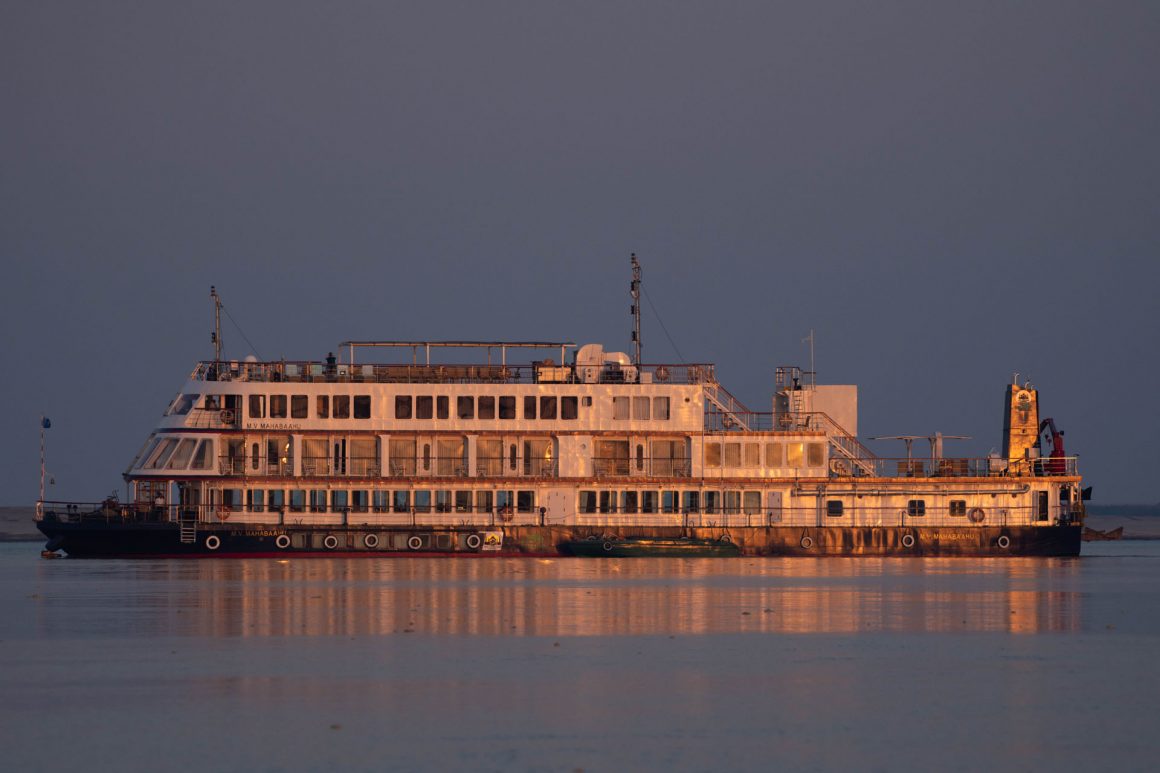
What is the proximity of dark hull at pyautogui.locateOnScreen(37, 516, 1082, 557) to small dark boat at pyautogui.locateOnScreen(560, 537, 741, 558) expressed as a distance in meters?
0.21

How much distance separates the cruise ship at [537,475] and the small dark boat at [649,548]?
0.35 feet

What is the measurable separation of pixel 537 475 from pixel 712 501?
7.70m

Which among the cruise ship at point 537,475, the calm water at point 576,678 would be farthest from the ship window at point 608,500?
the calm water at point 576,678

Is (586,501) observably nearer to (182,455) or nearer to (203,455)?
(203,455)

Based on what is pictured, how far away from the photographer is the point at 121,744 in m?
20.1

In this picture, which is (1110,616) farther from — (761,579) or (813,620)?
(761,579)

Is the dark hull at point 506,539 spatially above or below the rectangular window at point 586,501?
below

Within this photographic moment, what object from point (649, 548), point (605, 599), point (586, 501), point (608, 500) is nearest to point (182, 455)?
point (586, 501)

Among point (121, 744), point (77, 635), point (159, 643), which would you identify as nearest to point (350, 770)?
point (121, 744)

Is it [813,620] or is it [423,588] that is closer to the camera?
[813,620]

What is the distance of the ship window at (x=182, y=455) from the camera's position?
222ft

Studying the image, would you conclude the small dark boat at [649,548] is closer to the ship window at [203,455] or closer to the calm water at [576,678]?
the ship window at [203,455]

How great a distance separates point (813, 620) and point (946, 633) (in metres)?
3.87

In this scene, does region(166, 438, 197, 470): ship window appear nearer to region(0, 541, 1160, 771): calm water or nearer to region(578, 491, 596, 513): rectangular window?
region(578, 491, 596, 513): rectangular window
